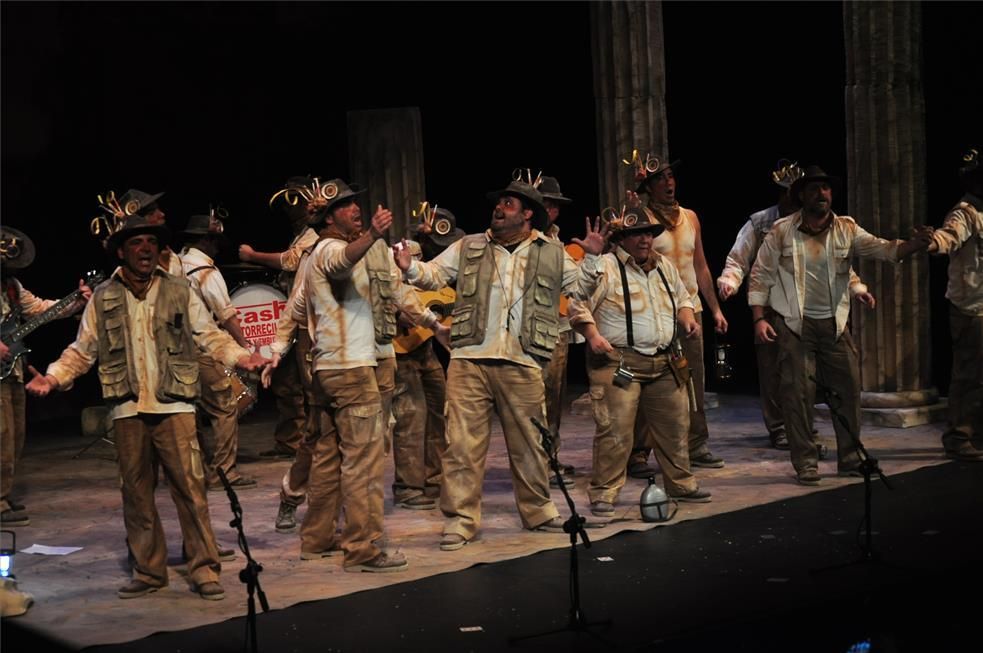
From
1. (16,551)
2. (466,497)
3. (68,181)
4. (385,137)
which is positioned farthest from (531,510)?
(68,181)

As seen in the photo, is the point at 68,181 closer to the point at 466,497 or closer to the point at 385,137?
the point at 385,137

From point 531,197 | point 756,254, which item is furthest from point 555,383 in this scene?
point 531,197

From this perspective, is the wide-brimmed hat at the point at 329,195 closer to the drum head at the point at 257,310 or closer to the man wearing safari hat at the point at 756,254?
the man wearing safari hat at the point at 756,254

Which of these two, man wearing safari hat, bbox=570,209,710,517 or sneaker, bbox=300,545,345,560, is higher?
man wearing safari hat, bbox=570,209,710,517

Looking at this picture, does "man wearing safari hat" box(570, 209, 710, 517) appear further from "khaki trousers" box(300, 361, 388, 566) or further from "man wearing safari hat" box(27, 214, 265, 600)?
"man wearing safari hat" box(27, 214, 265, 600)

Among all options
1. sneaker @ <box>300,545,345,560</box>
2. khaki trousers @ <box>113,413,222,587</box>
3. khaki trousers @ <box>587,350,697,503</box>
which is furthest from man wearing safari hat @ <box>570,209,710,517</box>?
khaki trousers @ <box>113,413,222,587</box>

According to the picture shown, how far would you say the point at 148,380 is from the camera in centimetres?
724

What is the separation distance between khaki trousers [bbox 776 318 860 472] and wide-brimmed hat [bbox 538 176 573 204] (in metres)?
1.58

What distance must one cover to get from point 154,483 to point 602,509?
258cm

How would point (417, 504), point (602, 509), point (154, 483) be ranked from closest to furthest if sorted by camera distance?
point (154, 483)
point (602, 509)
point (417, 504)

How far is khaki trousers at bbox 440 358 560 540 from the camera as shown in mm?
8203

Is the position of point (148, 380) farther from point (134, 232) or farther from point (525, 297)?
point (525, 297)

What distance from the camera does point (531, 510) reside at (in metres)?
8.37

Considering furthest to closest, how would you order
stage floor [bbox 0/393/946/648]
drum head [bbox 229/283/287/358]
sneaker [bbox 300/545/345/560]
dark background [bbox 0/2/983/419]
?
dark background [bbox 0/2/983/419], drum head [bbox 229/283/287/358], sneaker [bbox 300/545/345/560], stage floor [bbox 0/393/946/648]
